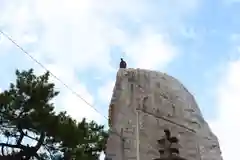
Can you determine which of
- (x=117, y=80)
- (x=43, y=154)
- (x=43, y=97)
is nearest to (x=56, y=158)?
(x=43, y=154)

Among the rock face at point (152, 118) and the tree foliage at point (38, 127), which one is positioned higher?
the tree foliage at point (38, 127)

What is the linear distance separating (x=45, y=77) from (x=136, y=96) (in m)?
3.79

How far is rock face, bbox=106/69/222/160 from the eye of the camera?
4.29 metres

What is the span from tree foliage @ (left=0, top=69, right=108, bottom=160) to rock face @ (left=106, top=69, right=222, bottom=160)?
3013mm

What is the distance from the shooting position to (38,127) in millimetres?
7586

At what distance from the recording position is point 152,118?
179 inches

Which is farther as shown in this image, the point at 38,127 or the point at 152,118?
the point at 38,127

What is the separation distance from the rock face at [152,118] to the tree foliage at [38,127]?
9.88 ft

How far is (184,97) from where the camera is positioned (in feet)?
15.7

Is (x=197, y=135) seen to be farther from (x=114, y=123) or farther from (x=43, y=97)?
(x=43, y=97)

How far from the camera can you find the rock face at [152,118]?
4.29m

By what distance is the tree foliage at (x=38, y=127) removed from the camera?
25.0ft

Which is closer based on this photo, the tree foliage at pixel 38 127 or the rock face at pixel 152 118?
the rock face at pixel 152 118

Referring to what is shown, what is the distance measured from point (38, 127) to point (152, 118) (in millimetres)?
3505
